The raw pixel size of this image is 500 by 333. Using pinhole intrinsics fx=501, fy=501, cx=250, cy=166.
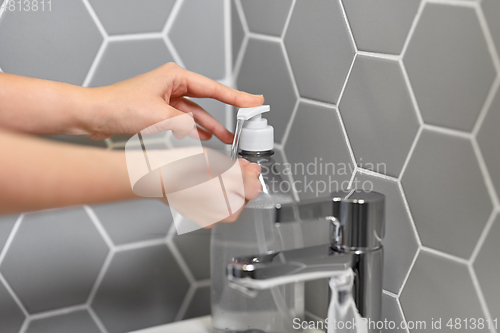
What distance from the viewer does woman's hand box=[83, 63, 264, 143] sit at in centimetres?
55

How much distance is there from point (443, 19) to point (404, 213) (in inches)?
7.3

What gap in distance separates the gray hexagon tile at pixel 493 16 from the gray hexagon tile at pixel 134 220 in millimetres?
462

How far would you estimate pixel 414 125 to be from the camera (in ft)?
1.56

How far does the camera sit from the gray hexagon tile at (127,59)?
2.12 ft

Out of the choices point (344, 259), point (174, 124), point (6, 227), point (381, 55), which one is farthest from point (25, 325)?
point (381, 55)

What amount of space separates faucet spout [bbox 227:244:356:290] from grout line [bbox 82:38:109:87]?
355 millimetres

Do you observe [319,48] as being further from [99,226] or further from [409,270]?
[99,226]

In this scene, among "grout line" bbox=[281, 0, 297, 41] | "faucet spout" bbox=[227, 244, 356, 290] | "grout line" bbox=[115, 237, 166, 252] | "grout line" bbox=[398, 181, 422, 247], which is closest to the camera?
"faucet spout" bbox=[227, 244, 356, 290]

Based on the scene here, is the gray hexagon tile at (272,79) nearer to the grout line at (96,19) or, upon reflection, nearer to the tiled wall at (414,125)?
the tiled wall at (414,125)

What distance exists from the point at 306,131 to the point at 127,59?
0.25 meters

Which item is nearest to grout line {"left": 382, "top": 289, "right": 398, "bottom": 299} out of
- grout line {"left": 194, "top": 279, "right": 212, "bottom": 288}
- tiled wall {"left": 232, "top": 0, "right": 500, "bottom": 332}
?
tiled wall {"left": 232, "top": 0, "right": 500, "bottom": 332}

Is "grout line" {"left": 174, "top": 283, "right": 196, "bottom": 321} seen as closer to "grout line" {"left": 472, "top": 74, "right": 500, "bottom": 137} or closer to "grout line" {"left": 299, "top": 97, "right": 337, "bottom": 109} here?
"grout line" {"left": 299, "top": 97, "right": 337, "bottom": 109}

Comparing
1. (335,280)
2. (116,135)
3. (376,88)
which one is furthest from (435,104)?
(116,135)

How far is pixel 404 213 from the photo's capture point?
0.50 meters
